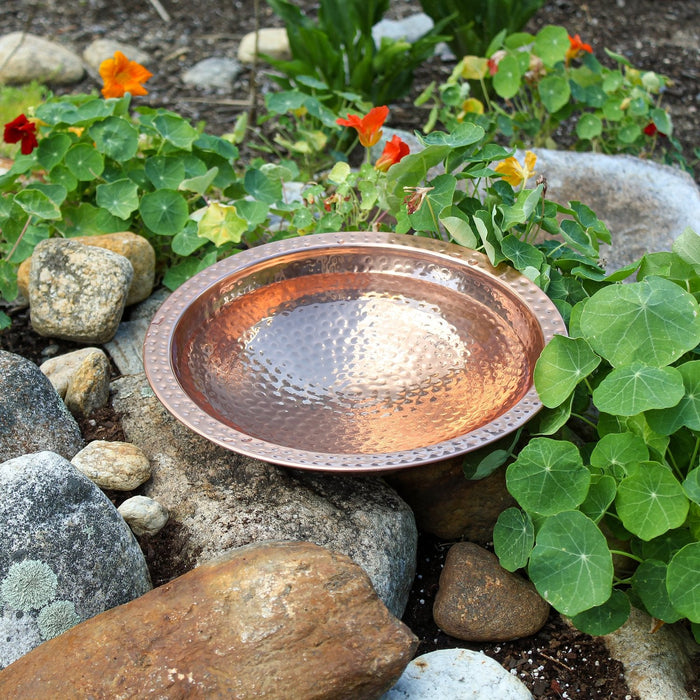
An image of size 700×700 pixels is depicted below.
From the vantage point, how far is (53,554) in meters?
1.66

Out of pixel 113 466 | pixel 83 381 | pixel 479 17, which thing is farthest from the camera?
pixel 479 17

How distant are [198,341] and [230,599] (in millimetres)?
767

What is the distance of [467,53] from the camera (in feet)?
13.2

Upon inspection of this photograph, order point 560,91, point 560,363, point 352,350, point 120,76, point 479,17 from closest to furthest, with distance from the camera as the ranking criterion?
point 560,363 < point 352,350 < point 120,76 < point 560,91 < point 479,17

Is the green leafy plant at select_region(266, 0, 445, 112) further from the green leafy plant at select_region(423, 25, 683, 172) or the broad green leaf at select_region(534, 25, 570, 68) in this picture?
the broad green leaf at select_region(534, 25, 570, 68)

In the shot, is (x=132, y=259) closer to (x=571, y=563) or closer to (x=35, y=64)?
(x=571, y=563)

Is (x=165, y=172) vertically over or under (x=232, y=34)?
over

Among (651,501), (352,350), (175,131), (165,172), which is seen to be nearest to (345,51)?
(175,131)

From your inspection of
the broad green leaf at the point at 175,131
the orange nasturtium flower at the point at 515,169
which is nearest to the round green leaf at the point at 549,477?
the orange nasturtium flower at the point at 515,169

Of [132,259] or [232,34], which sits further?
[232,34]

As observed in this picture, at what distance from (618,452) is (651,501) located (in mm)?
132

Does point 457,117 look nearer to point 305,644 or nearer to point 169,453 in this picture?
point 169,453

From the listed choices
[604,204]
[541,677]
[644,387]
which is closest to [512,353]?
[644,387]

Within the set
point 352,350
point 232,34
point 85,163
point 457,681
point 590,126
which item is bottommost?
point 590,126
